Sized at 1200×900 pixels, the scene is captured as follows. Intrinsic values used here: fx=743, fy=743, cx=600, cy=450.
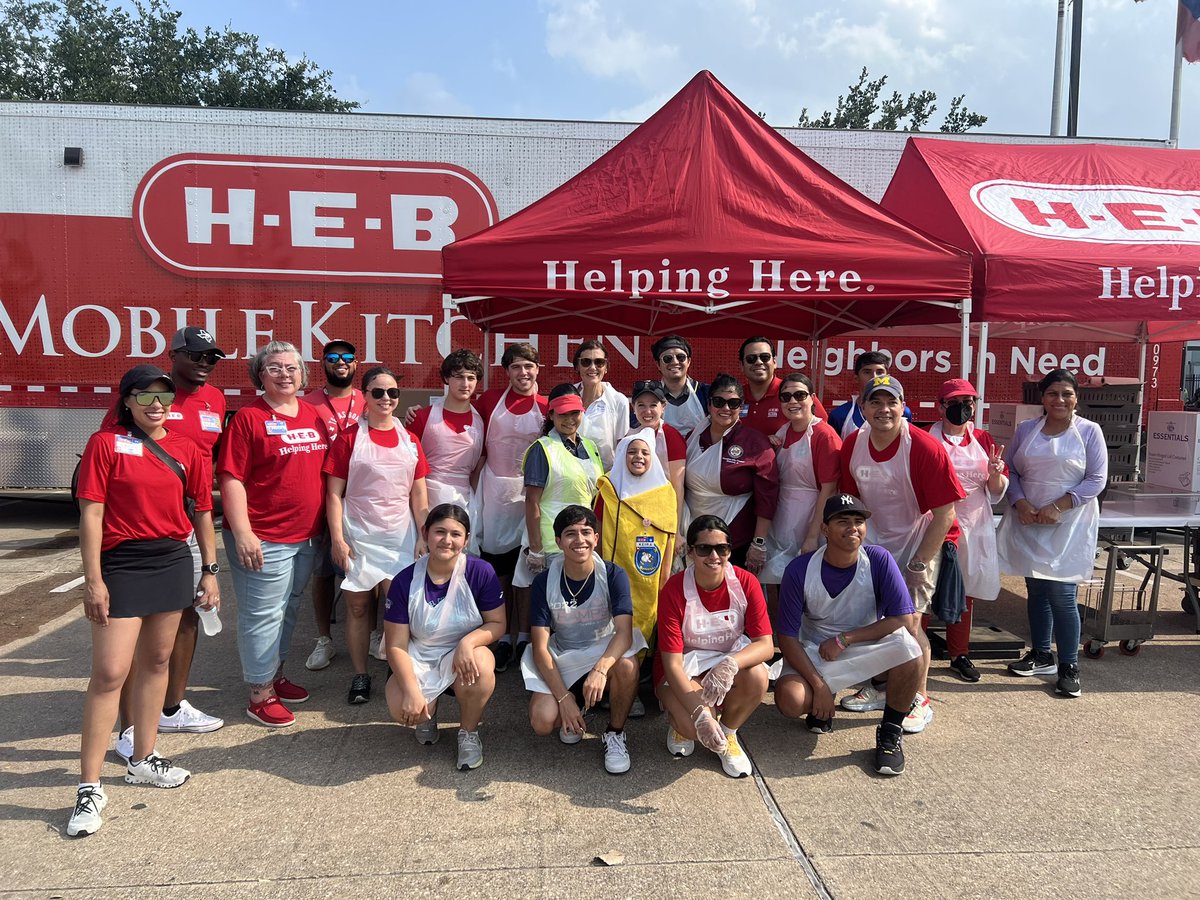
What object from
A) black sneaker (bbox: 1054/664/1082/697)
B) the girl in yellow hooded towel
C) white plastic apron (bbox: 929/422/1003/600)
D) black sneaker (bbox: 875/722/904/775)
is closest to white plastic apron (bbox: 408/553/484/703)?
the girl in yellow hooded towel

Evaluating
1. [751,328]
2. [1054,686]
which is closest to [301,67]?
[751,328]

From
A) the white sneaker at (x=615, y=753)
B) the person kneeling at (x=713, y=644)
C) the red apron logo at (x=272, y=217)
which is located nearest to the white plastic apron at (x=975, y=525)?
the person kneeling at (x=713, y=644)

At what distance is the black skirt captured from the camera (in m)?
2.64

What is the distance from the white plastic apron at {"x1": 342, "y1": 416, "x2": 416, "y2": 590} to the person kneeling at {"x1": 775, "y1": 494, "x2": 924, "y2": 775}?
1.87 meters

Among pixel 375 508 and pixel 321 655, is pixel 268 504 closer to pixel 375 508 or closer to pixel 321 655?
pixel 375 508

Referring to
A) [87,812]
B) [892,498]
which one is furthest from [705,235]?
[87,812]

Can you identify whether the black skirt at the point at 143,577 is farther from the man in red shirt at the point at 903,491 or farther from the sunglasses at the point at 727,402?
the man in red shirt at the point at 903,491

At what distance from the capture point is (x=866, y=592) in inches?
127

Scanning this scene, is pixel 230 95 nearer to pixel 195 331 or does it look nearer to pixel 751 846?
pixel 195 331

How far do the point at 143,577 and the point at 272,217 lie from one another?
525cm

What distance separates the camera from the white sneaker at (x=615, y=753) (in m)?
3.03

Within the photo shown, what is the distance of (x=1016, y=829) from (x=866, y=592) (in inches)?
38.9

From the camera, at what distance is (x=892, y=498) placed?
362 cm

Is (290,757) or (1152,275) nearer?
(290,757)
